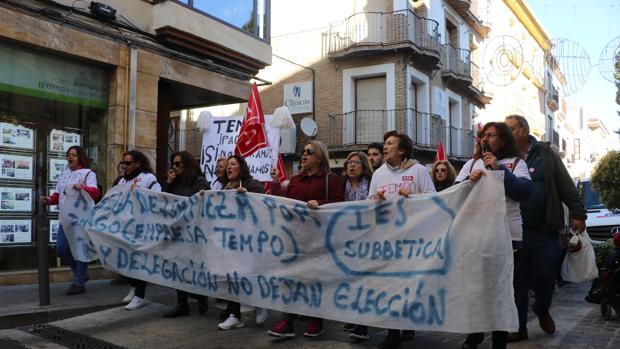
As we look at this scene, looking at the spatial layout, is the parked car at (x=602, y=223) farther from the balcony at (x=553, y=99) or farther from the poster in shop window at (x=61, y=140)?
the balcony at (x=553, y=99)

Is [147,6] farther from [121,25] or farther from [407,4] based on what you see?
[407,4]

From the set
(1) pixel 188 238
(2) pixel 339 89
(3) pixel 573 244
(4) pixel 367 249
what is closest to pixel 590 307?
(3) pixel 573 244

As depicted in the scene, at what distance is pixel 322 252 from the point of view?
4.56m

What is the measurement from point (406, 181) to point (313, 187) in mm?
869

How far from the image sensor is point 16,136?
317 inches

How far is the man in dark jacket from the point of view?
4.70 meters

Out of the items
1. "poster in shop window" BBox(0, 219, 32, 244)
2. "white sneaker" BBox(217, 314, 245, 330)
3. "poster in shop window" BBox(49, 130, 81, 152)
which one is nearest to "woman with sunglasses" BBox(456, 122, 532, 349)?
"white sneaker" BBox(217, 314, 245, 330)

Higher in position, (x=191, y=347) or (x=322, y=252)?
(x=322, y=252)

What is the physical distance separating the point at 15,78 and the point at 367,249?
6.12 metres

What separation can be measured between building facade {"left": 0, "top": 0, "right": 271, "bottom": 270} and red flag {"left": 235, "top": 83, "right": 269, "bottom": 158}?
6.19 ft

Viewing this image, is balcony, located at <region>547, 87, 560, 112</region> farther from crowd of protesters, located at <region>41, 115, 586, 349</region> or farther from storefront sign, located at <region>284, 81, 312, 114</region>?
crowd of protesters, located at <region>41, 115, 586, 349</region>

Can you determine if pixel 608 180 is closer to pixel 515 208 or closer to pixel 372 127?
pixel 372 127

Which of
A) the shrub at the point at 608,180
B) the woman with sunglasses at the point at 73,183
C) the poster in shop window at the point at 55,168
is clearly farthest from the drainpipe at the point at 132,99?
the shrub at the point at 608,180

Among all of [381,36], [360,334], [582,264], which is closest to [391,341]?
[360,334]
